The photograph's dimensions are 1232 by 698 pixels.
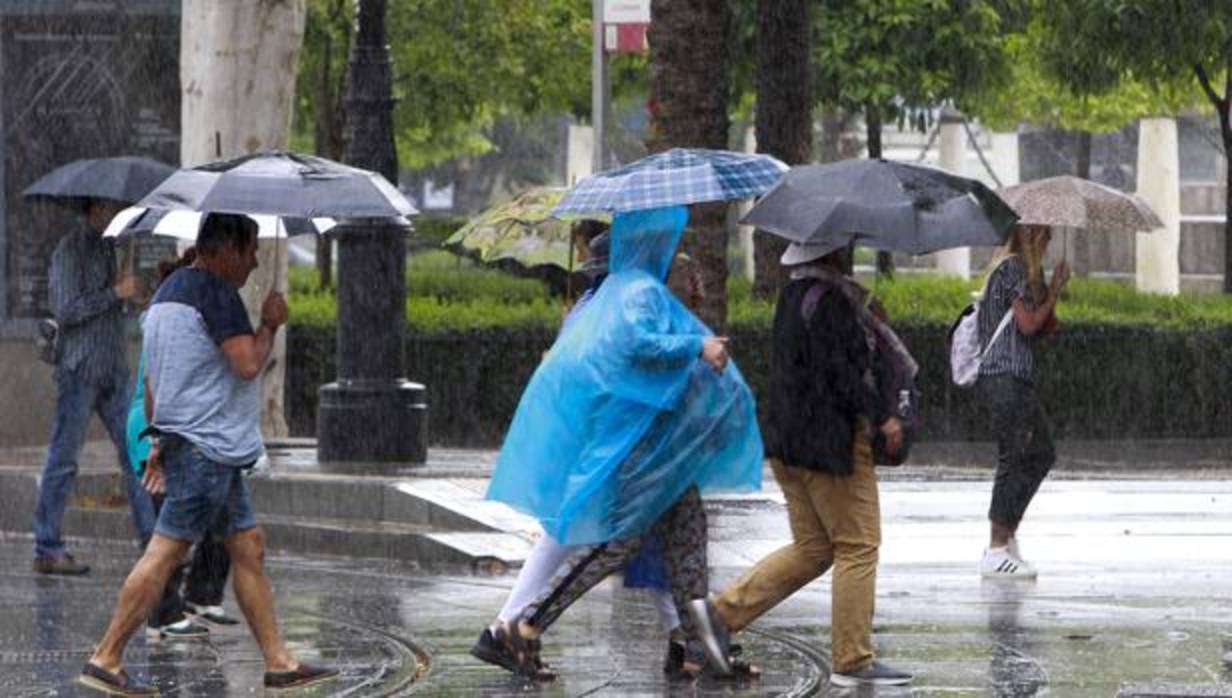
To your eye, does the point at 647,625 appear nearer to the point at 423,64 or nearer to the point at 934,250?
the point at 934,250

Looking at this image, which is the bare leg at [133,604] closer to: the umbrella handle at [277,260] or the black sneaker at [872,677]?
the black sneaker at [872,677]

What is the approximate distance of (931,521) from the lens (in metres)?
14.8

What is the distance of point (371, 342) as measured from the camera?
16.3 metres

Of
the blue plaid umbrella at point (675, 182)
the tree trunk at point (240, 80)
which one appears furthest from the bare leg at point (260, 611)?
the tree trunk at point (240, 80)

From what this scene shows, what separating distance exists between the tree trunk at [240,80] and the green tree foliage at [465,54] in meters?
11.3

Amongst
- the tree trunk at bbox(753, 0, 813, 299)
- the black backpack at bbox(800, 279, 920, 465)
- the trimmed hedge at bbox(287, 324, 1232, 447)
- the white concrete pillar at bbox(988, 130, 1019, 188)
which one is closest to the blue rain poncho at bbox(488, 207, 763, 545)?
the black backpack at bbox(800, 279, 920, 465)

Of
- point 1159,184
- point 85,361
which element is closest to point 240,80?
point 85,361

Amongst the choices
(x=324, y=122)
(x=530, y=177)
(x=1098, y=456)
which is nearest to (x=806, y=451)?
(x=1098, y=456)

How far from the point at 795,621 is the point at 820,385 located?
91.1 inches

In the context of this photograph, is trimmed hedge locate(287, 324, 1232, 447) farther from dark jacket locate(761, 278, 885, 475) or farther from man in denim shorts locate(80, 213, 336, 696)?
dark jacket locate(761, 278, 885, 475)

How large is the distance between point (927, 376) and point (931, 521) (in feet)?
26.0

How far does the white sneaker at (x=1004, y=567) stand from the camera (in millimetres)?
12641

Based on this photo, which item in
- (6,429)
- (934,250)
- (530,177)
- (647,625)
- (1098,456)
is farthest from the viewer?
(530,177)

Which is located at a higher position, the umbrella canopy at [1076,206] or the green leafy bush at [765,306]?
the umbrella canopy at [1076,206]
